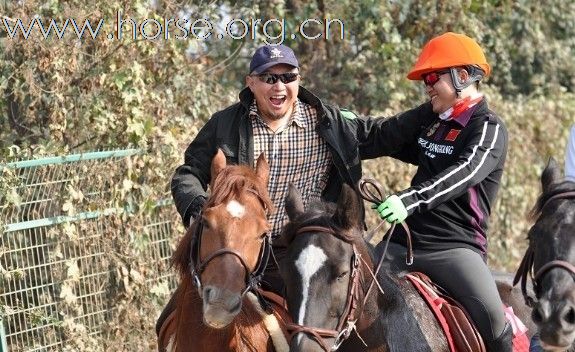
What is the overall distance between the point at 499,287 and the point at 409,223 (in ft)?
2.90

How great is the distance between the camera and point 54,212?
9062mm

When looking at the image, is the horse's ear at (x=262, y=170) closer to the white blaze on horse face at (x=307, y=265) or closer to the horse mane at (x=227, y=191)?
the horse mane at (x=227, y=191)

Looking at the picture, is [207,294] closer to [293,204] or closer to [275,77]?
[293,204]

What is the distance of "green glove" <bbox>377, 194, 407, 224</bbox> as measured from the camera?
581 centimetres

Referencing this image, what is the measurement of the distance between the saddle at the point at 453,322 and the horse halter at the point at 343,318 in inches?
27.4

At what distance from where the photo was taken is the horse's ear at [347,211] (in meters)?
5.64

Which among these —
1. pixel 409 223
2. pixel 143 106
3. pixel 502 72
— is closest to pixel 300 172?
pixel 409 223

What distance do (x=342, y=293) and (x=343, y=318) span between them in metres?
0.13

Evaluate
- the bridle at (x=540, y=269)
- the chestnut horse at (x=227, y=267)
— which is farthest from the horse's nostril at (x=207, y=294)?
the bridle at (x=540, y=269)

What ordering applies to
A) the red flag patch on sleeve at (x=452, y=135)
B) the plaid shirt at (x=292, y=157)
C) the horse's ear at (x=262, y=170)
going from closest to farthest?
1. the horse's ear at (x=262, y=170)
2. the red flag patch on sleeve at (x=452, y=135)
3. the plaid shirt at (x=292, y=157)

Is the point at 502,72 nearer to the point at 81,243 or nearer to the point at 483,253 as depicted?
the point at 81,243

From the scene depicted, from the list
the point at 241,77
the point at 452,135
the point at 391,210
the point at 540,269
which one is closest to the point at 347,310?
the point at 391,210

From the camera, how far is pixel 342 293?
5.52 m

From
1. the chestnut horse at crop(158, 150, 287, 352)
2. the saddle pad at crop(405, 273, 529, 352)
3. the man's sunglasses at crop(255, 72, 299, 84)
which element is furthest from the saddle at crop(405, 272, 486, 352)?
the man's sunglasses at crop(255, 72, 299, 84)
